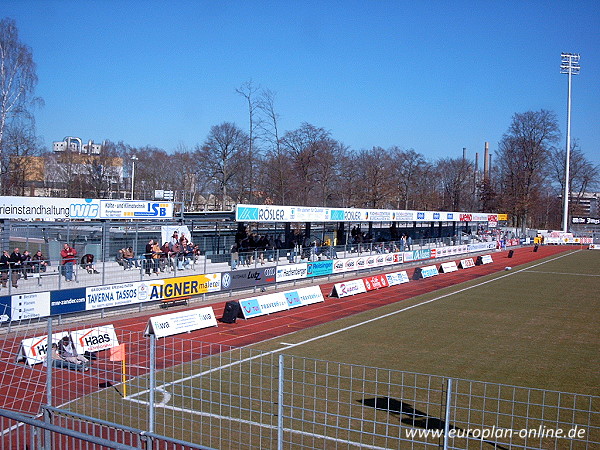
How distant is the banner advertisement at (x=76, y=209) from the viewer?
73.9ft

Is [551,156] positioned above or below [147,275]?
above

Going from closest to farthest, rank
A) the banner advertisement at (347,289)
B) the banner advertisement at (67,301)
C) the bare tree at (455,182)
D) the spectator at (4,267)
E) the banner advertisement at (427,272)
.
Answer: the spectator at (4,267) < the banner advertisement at (67,301) < the banner advertisement at (347,289) < the banner advertisement at (427,272) < the bare tree at (455,182)

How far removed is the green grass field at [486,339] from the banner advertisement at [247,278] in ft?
20.9

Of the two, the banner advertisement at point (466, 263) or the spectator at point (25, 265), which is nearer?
the spectator at point (25, 265)

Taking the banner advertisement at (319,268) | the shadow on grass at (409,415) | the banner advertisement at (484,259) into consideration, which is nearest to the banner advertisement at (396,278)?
the banner advertisement at (319,268)

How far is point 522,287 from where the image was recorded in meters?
34.9

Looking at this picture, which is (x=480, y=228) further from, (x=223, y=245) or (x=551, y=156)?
(x=223, y=245)

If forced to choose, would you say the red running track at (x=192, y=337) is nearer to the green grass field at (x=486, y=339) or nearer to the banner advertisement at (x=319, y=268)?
the banner advertisement at (x=319, y=268)

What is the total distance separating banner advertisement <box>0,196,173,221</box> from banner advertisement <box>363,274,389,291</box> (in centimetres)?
1200

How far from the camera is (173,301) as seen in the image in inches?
949

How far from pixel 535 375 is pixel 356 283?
53.9 feet

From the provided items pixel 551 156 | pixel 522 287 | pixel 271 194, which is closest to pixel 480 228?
pixel 551 156

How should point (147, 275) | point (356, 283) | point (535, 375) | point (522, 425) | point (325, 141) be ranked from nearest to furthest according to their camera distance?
point (522, 425) < point (535, 375) < point (147, 275) < point (356, 283) < point (325, 141)

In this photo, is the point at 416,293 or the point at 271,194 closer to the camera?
the point at 416,293
